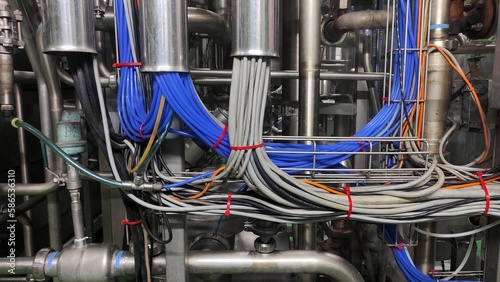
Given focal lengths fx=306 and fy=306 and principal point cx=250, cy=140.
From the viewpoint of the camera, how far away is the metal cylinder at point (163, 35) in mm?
637

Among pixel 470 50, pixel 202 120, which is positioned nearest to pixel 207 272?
pixel 202 120

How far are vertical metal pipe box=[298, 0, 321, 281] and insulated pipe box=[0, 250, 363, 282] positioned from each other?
132 mm

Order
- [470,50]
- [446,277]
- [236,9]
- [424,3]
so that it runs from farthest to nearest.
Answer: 1. [470,50]
2. [446,277]
3. [424,3]
4. [236,9]

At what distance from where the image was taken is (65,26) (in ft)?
2.09

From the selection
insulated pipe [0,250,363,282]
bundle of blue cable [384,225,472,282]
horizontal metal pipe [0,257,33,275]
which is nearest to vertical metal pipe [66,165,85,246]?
insulated pipe [0,250,363,282]

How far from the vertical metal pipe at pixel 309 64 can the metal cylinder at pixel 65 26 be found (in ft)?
1.77

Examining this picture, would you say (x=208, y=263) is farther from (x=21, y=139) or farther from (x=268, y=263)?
(x=21, y=139)

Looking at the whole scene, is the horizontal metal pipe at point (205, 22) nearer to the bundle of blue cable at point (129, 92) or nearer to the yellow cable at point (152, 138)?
the bundle of blue cable at point (129, 92)

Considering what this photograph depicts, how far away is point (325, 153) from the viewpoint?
2.41 feet

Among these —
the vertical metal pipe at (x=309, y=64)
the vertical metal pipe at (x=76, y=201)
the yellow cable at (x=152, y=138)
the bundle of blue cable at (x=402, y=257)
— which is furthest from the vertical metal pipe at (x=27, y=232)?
the bundle of blue cable at (x=402, y=257)

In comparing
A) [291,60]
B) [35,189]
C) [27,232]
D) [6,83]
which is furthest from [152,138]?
[27,232]

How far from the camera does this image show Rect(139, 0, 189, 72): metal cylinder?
0.64 metres

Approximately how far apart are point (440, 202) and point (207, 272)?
611mm

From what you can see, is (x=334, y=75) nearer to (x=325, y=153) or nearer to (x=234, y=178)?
(x=325, y=153)
